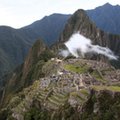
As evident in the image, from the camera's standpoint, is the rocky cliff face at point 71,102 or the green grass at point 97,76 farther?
the green grass at point 97,76

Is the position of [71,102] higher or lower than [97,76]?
higher

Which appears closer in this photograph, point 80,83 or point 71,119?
point 71,119

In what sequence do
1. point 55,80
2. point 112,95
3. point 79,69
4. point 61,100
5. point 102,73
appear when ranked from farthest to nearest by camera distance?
point 79,69, point 102,73, point 55,80, point 61,100, point 112,95

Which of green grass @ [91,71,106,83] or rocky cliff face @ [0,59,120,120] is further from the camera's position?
green grass @ [91,71,106,83]

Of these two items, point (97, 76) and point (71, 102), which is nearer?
point (71, 102)

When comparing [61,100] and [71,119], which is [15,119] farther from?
[71,119]

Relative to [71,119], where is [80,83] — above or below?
below

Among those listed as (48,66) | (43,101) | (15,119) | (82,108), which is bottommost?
(48,66)

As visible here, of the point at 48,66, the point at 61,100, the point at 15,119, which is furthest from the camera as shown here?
the point at 48,66

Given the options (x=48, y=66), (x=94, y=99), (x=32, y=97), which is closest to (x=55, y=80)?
(x=32, y=97)

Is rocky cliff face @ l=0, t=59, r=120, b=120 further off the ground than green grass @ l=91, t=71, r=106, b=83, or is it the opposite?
rocky cliff face @ l=0, t=59, r=120, b=120

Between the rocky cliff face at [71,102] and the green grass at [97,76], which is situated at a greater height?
the rocky cliff face at [71,102]
